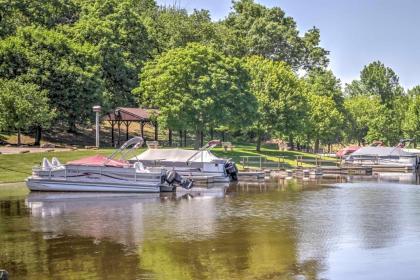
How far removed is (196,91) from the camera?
72.4m

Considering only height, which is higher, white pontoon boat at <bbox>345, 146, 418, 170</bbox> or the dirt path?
the dirt path

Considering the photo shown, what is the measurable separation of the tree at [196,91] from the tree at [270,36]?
39.2 m

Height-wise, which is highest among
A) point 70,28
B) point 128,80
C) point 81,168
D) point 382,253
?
point 70,28

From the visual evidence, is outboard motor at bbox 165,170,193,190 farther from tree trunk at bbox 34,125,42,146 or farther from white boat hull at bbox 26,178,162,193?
tree trunk at bbox 34,125,42,146

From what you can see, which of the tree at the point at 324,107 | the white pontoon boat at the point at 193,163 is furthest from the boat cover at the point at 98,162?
the tree at the point at 324,107

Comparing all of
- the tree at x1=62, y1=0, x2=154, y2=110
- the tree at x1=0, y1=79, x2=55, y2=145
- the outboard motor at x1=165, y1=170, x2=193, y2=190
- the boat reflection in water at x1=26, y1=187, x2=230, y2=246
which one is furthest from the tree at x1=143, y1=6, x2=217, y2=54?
the boat reflection in water at x1=26, y1=187, x2=230, y2=246

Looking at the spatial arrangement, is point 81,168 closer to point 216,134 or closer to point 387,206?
point 387,206

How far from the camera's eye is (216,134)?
10225 centimetres

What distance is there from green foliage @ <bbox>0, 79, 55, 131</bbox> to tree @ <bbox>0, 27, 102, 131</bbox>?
3.90m

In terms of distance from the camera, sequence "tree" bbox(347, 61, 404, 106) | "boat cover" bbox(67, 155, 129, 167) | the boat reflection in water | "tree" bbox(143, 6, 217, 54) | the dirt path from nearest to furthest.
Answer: the boat reflection in water → "boat cover" bbox(67, 155, 129, 167) → the dirt path → "tree" bbox(143, 6, 217, 54) → "tree" bbox(347, 61, 404, 106)

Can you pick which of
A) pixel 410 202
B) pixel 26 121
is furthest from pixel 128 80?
pixel 410 202

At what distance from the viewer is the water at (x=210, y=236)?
20422mm

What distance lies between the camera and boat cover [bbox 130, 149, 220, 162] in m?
56.2

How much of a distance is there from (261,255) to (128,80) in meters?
63.1
